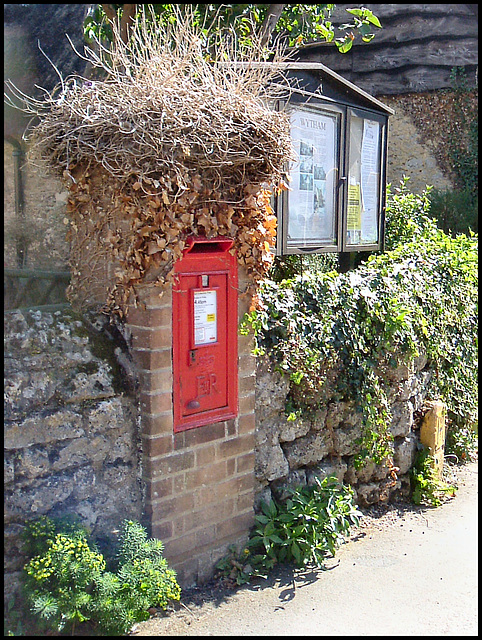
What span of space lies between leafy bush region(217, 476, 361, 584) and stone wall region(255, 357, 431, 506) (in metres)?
0.16

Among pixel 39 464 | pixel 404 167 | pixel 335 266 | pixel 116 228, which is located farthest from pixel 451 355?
pixel 404 167

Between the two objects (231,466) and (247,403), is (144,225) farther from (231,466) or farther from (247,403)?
(231,466)

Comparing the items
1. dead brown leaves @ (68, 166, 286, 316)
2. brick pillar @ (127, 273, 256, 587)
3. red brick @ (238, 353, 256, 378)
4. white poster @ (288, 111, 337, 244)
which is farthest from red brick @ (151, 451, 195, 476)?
white poster @ (288, 111, 337, 244)

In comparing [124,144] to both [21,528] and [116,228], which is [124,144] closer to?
[116,228]

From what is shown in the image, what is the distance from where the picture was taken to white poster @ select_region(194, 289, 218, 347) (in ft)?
12.8

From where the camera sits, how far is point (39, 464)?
3377mm

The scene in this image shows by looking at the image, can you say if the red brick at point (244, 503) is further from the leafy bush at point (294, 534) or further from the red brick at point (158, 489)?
the red brick at point (158, 489)

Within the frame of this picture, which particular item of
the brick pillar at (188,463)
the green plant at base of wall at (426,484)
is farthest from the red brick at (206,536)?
the green plant at base of wall at (426,484)

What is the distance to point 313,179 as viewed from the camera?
546 centimetres

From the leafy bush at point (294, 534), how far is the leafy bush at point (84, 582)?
0.78 meters

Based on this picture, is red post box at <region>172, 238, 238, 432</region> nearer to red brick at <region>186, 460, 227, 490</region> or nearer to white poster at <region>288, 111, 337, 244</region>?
red brick at <region>186, 460, 227, 490</region>

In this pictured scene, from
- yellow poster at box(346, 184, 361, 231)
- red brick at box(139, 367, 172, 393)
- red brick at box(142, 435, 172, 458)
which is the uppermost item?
yellow poster at box(346, 184, 361, 231)

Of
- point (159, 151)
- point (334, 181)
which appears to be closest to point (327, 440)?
point (334, 181)

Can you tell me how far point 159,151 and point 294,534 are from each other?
8.32 feet
